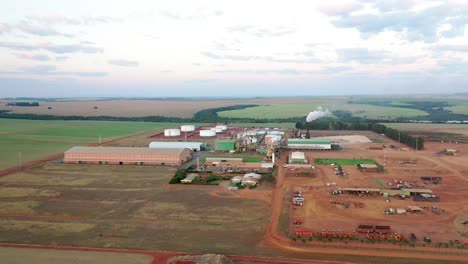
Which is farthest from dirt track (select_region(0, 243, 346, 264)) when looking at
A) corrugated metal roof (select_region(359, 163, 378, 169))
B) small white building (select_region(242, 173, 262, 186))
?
corrugated metal roof (select_region(359, 163, 378, 169))

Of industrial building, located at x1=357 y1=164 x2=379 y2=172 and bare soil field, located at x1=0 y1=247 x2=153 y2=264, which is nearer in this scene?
bare soil field, located at x1=0 y1=247 x2=153 y2=264

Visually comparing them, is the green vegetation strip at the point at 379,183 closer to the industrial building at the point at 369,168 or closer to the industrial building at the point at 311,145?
the industrial building at the point at 369,168

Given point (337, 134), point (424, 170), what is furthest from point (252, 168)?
point (337, 134)

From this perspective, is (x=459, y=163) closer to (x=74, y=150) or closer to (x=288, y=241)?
(x=288, y=241)

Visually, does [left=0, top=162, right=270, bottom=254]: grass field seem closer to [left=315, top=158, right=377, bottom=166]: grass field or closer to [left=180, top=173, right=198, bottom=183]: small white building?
[left=180, top=173, right=198, bottom=183]: small white building

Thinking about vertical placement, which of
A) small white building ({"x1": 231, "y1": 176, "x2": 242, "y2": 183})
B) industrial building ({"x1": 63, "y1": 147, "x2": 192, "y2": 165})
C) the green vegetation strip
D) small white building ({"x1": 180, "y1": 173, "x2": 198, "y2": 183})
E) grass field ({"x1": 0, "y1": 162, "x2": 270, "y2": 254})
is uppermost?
industrial building ({"x1": 63, "y1": 147, "x2": 192, "y2": 165})

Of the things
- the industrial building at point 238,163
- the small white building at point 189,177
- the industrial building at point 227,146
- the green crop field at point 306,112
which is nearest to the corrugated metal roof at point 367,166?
the industrial building at point 238,163

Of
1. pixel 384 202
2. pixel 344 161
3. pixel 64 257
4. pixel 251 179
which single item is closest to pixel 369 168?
pixel 344 161
